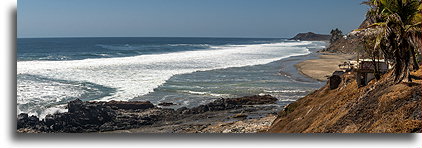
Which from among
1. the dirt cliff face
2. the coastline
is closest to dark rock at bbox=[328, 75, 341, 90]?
the dirt cliff face

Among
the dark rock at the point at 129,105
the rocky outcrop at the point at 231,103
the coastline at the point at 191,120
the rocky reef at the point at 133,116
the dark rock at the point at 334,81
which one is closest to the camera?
the rocky reef at the point at 133,116

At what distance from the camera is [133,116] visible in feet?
49.6

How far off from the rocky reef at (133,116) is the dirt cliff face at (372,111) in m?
5.72

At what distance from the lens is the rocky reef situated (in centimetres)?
1108

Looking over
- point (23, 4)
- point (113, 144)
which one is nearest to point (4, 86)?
point (23, 4)

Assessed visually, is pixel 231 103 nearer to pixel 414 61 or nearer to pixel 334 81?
pixel 334 81

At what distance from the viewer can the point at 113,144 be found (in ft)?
22.3

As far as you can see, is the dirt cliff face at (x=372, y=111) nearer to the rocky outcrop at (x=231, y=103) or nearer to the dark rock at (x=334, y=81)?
the dark rock at (x=334, y=81)

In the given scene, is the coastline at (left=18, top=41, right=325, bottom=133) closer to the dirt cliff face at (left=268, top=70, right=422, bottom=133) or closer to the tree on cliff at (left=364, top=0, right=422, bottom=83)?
the dirt cliff face at (left=268, top=70, right=422, bottom=133)

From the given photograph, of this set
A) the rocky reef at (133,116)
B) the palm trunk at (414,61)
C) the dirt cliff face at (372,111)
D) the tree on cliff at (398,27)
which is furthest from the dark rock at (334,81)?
the rocky reef at (133,116)

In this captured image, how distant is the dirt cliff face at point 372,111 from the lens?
6.89 meters

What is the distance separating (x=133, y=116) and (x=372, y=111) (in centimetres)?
953

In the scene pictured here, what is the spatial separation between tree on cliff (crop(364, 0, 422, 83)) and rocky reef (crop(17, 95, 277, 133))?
707cm

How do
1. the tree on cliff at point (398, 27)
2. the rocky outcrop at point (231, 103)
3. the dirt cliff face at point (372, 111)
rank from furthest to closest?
the rocky outcrop at point (231, 103) < the tree on cliff at point (398, 27) < the dirt cliff face at point (372, 111)
